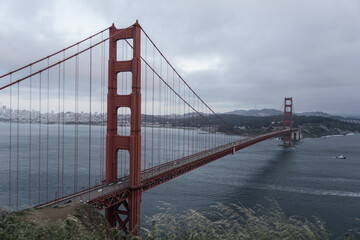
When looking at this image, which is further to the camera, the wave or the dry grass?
the wave

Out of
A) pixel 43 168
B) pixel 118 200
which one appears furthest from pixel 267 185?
pixel 43 168

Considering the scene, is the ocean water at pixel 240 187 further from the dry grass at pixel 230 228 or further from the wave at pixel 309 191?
the dry grass at pixel 230 228

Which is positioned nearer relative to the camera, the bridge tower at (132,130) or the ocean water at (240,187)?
the bridge tower at (132,130)

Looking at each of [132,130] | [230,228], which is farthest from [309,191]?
[230,228]

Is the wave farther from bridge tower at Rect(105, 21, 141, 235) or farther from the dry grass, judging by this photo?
the dry grass

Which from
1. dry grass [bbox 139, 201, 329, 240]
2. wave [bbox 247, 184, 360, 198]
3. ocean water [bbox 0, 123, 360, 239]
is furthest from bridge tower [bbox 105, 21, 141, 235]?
wave [bbox 247, 184, 360, 198]

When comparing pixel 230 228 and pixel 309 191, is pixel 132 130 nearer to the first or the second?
pixel 230 228

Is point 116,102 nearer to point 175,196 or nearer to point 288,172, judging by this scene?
point 175,196

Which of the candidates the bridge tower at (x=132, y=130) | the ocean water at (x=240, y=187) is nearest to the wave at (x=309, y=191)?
the ocean water at (x=240, y=187)
